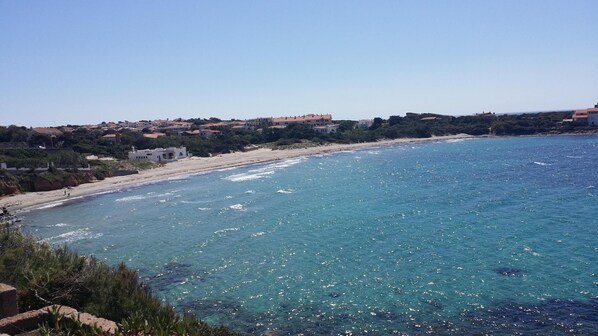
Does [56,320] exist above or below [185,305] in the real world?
above

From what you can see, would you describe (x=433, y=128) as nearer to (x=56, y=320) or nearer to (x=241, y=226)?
(x=241, y=226)

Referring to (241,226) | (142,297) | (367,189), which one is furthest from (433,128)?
(142,297)

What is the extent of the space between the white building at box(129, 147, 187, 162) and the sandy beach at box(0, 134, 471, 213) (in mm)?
1893

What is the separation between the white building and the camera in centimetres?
7744

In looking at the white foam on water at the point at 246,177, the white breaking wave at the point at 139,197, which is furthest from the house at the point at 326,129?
the white breaking wave at the point at 139,197

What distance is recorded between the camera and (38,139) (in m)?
82.2

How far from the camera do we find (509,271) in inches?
802

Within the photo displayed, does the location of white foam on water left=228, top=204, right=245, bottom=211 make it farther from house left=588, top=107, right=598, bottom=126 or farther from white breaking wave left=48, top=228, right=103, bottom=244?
house left=588, top=107, right=598, bottom=126

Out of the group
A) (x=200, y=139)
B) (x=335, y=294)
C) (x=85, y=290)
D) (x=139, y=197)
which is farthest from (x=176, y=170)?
(x=85, y=290)

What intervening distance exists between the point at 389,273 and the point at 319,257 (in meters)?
4.10

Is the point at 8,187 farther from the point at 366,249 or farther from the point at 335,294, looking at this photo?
the point at 335,294

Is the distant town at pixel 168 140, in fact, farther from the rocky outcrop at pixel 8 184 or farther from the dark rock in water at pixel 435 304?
the dark rock in water at pixel 435 304

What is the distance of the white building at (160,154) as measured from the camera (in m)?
77.4

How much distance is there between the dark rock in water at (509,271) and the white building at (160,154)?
215ft
